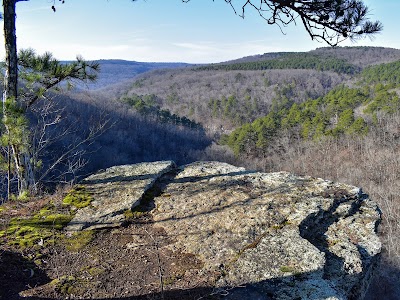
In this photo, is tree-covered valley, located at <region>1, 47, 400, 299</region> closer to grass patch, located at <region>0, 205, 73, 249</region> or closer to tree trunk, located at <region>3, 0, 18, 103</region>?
tree trunk, located at <region>3, 0, 18, 103</region>

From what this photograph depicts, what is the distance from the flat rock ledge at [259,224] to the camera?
3160 millimetres

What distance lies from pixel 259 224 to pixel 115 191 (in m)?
2.25

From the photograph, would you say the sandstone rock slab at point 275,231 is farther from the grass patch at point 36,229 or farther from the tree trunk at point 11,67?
the tree trunk at point 11,67

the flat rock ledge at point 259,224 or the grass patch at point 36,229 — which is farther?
the grass patch at point 36,229

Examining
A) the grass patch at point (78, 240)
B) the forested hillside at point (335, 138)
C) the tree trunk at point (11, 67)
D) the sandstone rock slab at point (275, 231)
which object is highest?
the tree trunk at point (11, 67)

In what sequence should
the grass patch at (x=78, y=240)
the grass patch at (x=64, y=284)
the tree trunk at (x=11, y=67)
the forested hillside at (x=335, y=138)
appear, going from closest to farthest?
the grass patch at (x=64, y=284)
the grass patch at (x=78, y=240)
the tree trunk at (x=11, y=67)
the forested hillside at (x=335, y=138)

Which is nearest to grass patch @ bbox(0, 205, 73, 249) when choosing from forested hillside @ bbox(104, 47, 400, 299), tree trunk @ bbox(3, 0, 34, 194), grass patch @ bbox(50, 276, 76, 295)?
grass patch @ bbox(50, 276, 76, 295)

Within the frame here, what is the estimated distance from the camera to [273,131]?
45.6 m

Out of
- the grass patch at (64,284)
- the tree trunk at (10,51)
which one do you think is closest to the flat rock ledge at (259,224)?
the grass patch at (64,284)

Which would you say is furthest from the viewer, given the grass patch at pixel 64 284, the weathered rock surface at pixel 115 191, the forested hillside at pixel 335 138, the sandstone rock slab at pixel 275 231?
the forested hillside at pixel 335 138

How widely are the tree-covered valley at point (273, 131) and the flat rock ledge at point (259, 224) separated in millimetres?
2557

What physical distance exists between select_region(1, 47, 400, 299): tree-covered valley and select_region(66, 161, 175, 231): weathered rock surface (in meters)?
1.79

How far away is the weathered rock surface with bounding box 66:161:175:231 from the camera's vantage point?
4363 mm

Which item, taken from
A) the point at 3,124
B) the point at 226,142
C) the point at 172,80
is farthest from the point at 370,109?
the point at 172,80
